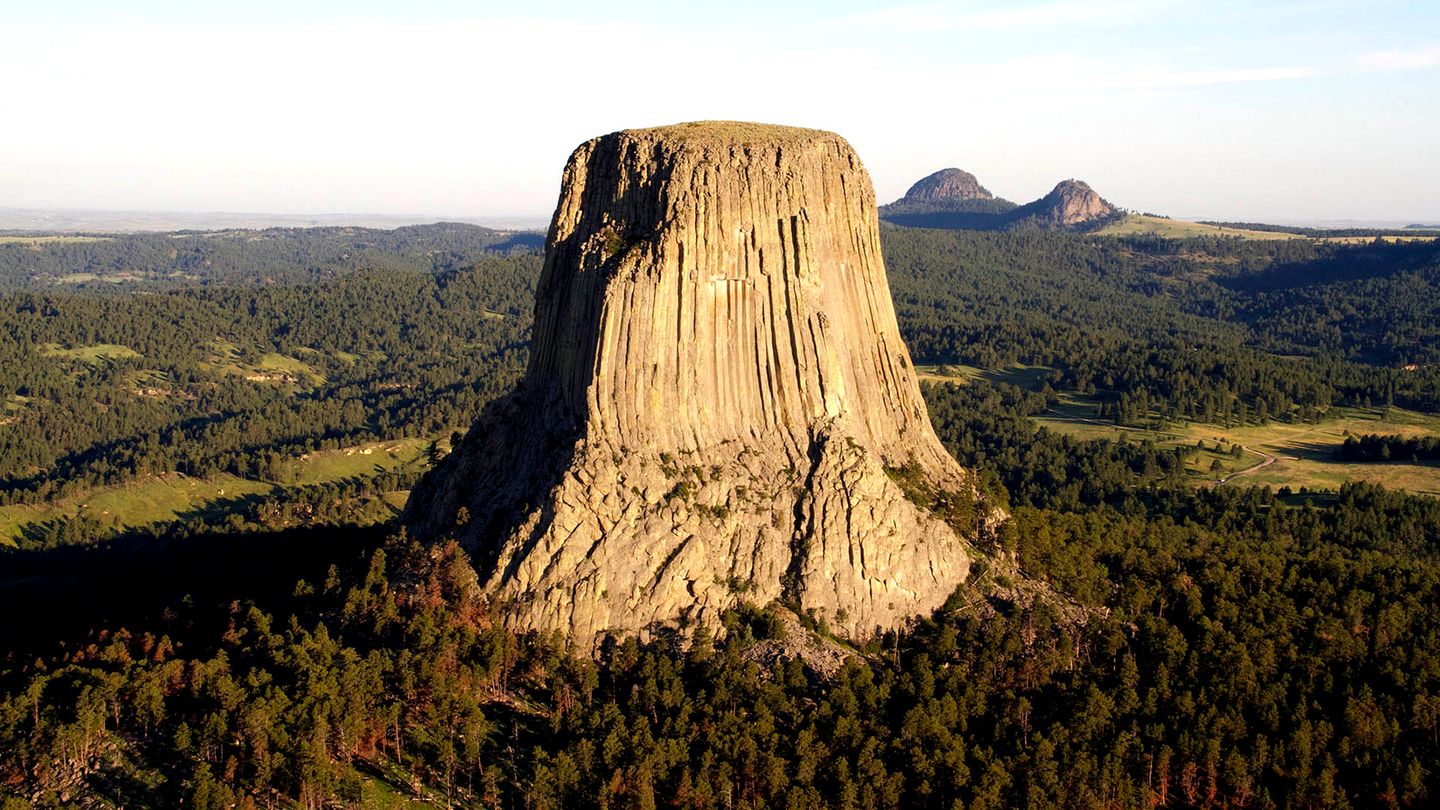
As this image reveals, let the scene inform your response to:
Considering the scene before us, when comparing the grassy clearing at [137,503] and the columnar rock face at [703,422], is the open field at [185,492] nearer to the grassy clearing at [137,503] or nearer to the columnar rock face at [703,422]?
the grassy clearing at [137,503]

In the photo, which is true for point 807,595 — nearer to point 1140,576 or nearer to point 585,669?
point 585,669

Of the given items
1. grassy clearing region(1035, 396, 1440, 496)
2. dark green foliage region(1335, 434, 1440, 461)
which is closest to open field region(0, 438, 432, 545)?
grassy clearing region(1035, 396, 1440, 496)

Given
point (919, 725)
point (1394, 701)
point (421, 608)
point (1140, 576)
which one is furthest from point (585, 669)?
point (1394, 701)

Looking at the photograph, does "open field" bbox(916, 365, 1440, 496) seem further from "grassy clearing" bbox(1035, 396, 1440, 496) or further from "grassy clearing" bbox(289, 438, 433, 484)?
"grassy clearing" bbox(289, 438, 433, 484)

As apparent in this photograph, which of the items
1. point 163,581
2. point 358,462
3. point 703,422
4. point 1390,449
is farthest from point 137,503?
point 1390,449

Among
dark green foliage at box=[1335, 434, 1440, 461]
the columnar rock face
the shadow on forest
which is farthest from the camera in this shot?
dark green foliage at box=[1335, 434, 1440, 461]

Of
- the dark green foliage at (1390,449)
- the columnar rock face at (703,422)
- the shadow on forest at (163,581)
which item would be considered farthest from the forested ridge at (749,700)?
the dark green foliage at (1390,449)
